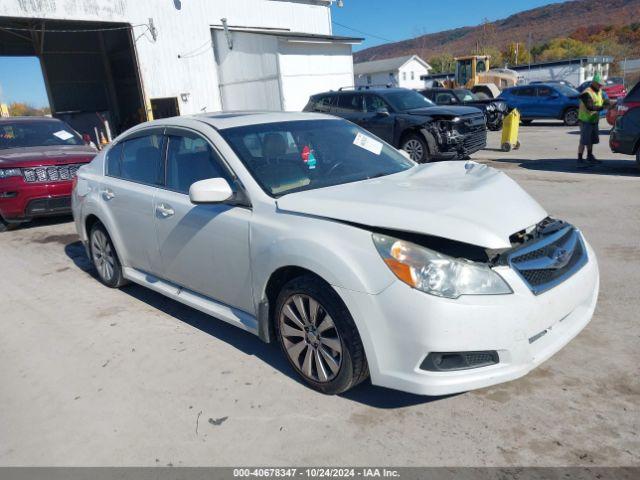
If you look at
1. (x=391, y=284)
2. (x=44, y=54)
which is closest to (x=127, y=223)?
(x=391, y=284)

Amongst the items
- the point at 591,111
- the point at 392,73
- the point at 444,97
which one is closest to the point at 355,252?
the point at 591,111

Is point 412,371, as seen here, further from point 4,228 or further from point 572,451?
point 4,228

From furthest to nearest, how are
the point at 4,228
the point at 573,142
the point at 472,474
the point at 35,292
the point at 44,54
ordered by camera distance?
the point at 44,54
the point at 573,142
the point at 4,228
the point at 35,292
the point at 472,474

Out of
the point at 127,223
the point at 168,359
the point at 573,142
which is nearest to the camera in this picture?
the point at 168,359

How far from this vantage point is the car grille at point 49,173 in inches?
299

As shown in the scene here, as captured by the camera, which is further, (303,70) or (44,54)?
(44,54)

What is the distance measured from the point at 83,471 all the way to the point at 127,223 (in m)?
2.34

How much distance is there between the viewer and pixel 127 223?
14.7 feet

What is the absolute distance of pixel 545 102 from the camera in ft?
63.1

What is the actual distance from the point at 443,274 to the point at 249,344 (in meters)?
1.83

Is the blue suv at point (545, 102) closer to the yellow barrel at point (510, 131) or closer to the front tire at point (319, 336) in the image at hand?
the yellow barrel at point (510, 131)

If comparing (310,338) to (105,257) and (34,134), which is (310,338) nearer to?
(105,257)

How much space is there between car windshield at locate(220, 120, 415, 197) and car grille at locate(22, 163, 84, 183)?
5.24m

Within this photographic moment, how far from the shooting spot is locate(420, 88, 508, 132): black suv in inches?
709
